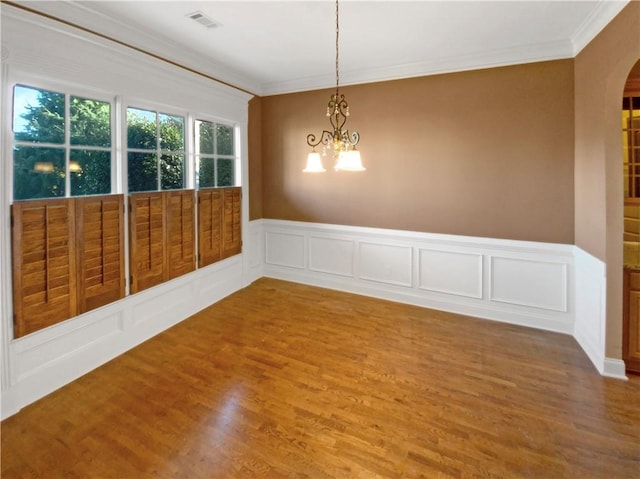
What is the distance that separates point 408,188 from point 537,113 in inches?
59.0

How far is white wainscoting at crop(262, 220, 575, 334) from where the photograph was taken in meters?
3.60

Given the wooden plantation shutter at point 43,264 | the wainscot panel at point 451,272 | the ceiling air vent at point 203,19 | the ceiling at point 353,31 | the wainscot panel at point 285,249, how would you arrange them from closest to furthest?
the wooden plantation shutter at point 43,264
the ceiling at point 353,31
the ceiling air vent at point 203,19
the wainscot panel at point 451,272
the wainscot panel at point 285,249

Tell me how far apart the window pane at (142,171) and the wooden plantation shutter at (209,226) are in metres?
0.62

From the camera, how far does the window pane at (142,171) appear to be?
→ 126 inches

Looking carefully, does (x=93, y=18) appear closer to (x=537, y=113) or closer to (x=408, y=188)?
(x=408, y=188)

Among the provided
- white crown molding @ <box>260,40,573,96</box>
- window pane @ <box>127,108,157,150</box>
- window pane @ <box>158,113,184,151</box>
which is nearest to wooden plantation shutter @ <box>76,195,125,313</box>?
window pane @ <box>127,108,157,150</box>

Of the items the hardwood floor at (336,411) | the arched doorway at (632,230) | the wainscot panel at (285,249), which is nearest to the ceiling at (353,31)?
the arched doorway at (632,230)

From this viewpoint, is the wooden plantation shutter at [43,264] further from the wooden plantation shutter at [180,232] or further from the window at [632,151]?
the window at [632,151]

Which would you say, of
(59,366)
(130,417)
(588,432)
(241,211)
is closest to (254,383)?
(130,417)

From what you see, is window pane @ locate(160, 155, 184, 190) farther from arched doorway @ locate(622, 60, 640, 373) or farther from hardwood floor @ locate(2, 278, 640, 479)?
arched doorway @ locate(622, 60, 640, 373)

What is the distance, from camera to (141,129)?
129 inches

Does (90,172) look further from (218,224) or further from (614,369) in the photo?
(614,369)

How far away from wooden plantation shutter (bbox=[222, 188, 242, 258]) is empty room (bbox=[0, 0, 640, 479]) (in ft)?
0.09

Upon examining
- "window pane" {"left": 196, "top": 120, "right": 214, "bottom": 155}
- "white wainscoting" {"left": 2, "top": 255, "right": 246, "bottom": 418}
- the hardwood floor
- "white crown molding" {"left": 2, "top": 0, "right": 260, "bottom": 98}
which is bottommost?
the hardwood floor
